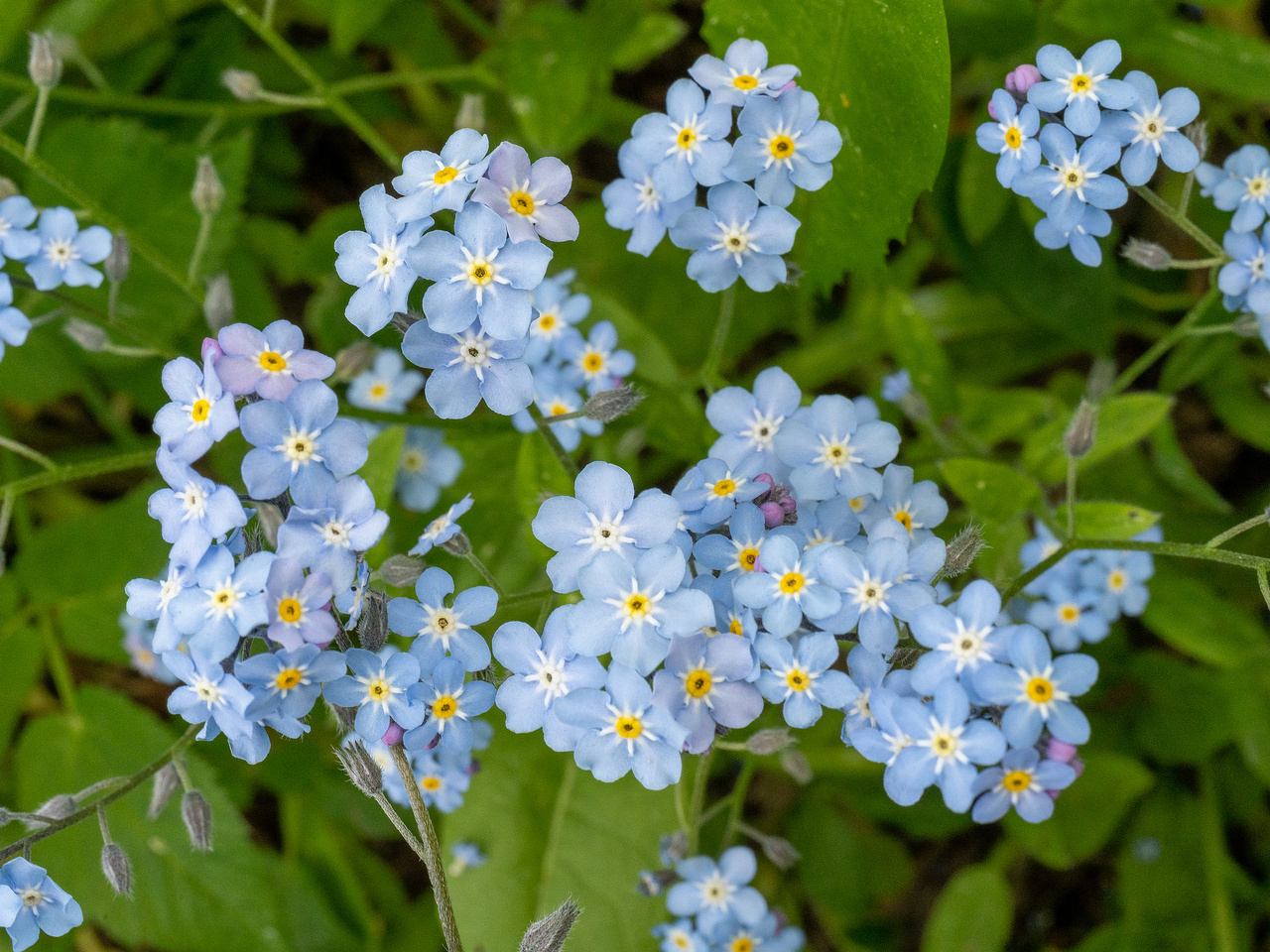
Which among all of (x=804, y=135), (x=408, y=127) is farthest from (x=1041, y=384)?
(x=408, y=127)

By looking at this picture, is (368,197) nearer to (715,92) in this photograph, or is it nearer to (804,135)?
(715,92)

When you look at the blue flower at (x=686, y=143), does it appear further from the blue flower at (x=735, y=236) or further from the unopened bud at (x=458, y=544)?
the unopened bud at (x=458, y=544)

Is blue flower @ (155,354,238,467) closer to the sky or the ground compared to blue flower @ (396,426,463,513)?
closer to the sky

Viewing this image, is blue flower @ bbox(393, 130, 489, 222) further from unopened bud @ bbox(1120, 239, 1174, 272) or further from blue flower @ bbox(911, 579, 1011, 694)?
unopened bud @ bbox(1120, 239, 1174, 272)

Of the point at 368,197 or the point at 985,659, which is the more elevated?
the point at 368,197

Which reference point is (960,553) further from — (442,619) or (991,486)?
(442,619)

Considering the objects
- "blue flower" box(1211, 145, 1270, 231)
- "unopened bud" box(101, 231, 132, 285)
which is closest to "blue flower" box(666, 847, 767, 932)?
"blue flower" box(1211, 145, 1270, 231)
